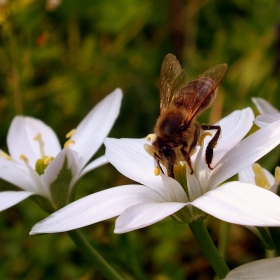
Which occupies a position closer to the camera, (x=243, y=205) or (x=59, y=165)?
(x=243, y=205)

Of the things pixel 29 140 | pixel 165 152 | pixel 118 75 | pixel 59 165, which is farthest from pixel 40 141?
pixel 118 75

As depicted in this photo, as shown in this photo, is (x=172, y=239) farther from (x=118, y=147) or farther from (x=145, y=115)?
(x=118, y=147)

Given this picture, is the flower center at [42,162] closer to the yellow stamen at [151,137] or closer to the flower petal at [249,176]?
the yellow stamen at [151,137]

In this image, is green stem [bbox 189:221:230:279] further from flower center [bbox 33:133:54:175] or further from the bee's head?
flower center [bbox 33:133:54:175]

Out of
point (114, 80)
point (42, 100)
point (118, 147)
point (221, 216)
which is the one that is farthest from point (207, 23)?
point (221, 216)

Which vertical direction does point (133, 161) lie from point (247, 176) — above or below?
above

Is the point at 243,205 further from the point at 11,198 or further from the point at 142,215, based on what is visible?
the point at 11,198

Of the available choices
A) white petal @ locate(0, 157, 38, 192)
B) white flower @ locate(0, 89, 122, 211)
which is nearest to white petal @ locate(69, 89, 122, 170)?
white flower @ locate(0, 89, 122, 211)

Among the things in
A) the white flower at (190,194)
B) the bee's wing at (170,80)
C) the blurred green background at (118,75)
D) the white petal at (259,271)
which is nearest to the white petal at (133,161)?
the white flower at (190,194)
